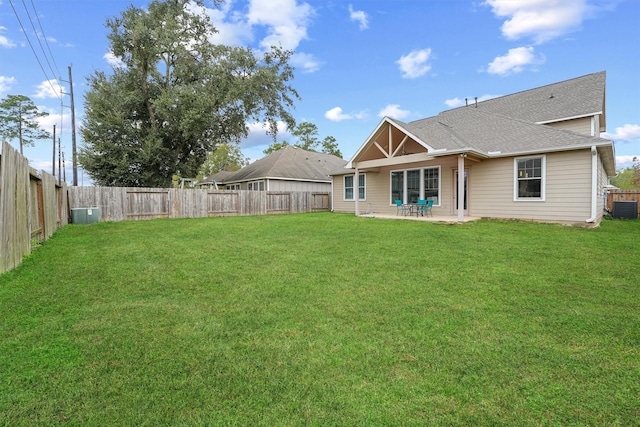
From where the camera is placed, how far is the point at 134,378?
7.22 ft

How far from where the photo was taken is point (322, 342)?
8.95ft

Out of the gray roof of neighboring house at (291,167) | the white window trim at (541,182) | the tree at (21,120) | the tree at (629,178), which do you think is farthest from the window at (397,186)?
Result: the tree at (21,120)

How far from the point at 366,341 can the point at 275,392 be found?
39.0 inches

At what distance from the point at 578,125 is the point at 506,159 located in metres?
4.54

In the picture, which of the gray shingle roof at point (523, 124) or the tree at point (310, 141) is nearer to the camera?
the gray shingle roof at point (523, 124)

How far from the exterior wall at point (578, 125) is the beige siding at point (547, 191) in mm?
4091

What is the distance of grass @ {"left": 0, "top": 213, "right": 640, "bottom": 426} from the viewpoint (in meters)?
Result: 1.92

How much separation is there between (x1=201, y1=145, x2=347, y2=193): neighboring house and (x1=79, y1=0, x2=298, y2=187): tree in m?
3.69

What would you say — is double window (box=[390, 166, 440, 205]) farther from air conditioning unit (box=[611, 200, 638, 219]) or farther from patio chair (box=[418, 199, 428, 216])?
air conditioning unit (box=[611, 200, 638, 219])

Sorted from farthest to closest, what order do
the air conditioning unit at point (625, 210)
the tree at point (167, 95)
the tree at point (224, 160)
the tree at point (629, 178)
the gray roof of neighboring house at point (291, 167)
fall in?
the tree at point (224, 160)
the tree at point (629, 178)
the gray roof of neighboring house at point (291, 167)
the tree at point (167, 95)
the air conditioning unit at point (625, 210)

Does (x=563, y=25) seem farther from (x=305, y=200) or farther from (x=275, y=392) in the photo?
(x=275, y=392)

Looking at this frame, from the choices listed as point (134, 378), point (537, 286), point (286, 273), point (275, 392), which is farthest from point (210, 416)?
point (537, 286)

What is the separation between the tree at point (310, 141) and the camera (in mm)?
44656

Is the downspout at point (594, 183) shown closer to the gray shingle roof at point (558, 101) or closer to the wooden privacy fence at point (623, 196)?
the gray shingle roof at point (558, 101)
